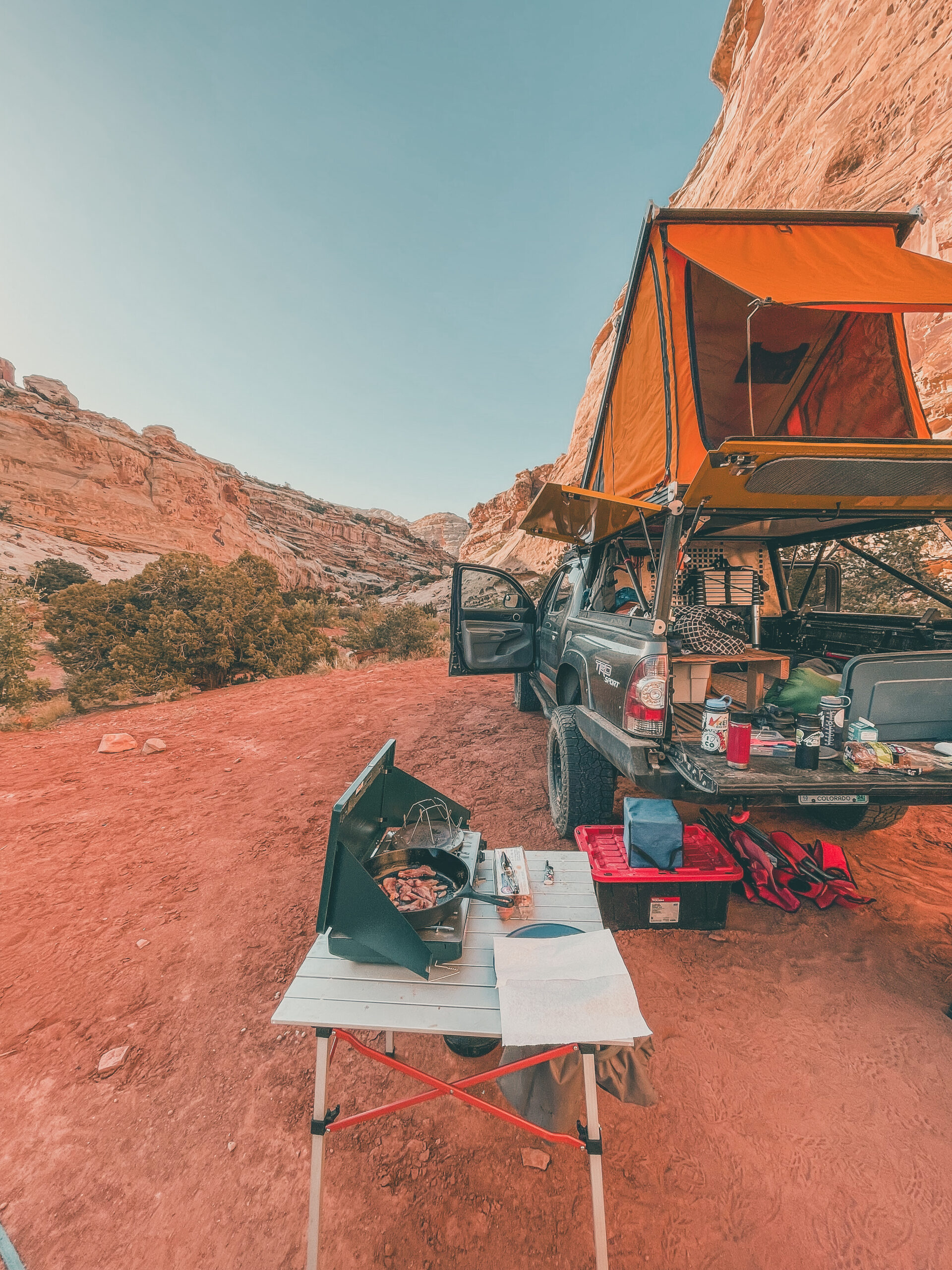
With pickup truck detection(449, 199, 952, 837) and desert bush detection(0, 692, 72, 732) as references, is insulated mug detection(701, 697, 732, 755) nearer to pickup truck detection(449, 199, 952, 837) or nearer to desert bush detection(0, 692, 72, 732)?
pickup truck detection(449, 199, 952, 837)

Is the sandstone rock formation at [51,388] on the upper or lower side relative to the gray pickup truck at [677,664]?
upper

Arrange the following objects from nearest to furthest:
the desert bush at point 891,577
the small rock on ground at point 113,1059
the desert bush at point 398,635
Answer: the small rock on ground at point 113,1059 → the desert bush at point 891,577 → the desert bush at point 398,635

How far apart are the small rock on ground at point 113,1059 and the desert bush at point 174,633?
810 cm

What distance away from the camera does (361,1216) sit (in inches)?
59.1

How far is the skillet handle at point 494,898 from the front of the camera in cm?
169

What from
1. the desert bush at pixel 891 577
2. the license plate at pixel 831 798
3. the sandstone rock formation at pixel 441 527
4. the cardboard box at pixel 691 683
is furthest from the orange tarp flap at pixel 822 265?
the sandstone rock formation at pixel 441 527

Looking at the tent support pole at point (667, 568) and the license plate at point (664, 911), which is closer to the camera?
the license plate at point (664, 911)

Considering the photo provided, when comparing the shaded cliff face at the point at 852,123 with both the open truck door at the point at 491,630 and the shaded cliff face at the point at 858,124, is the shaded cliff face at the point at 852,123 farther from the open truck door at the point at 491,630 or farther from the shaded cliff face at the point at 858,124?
the open truck door at the point at 491,630

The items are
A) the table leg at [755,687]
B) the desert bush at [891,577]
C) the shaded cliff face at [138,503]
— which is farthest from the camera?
the shaded cliff face at [138,503]

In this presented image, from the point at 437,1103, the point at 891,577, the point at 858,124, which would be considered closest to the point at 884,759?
the point at 437,1103

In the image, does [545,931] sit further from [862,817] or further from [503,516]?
[503,516]

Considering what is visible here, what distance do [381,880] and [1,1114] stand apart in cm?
170

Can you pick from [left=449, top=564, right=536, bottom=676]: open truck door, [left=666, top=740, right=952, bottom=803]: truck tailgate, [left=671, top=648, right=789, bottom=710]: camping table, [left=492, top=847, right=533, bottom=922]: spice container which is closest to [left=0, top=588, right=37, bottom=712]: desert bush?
[left=449, top=564, right=536, bottom=676]: open truck door

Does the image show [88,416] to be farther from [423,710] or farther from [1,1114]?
[1,1114]
